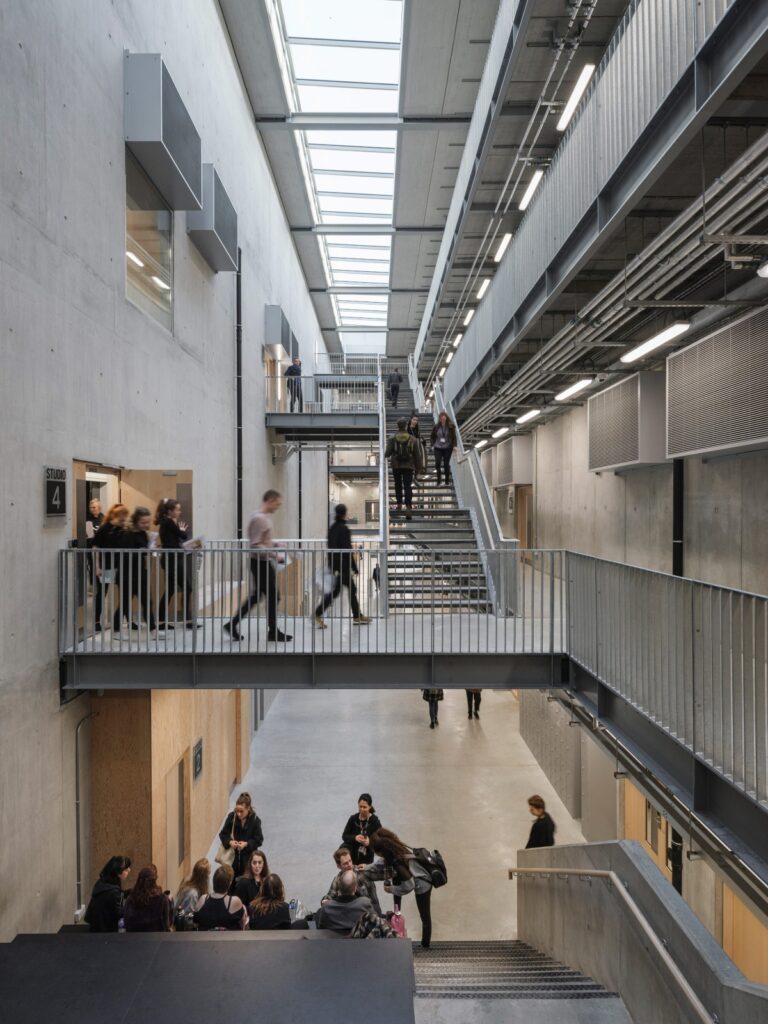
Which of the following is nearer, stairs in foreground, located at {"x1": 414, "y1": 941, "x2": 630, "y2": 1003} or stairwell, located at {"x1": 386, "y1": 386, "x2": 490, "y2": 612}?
stairs in foreground, located at {"x1": 414, "y1": 941, "x2": 630, "y2": 1003}

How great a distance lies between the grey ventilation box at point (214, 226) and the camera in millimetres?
11023

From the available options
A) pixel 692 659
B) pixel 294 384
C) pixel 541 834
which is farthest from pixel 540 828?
pixel 294 384

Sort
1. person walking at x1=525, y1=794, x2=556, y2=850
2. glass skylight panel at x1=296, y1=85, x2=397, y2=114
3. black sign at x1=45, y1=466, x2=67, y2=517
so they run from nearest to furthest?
black sign at x1=45, y1=466, x2=67, y2=517, person walking at x1=525, y1=794, x2=556, y2=850, glass skylight panel at x1=296, y1=85, x2=397, y2=114

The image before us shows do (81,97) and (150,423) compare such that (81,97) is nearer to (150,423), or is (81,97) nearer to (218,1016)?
(150,423)

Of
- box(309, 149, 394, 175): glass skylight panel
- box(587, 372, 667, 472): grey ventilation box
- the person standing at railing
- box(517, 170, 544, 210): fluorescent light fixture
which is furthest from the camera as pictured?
the person standing at railing

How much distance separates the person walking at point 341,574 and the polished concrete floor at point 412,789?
172 cm

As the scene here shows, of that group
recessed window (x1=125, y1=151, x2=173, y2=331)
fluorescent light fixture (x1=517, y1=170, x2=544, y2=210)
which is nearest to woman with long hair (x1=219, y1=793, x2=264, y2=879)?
recessed window (x1=125, y1=151, x2=173, y2=331)

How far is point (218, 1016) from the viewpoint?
13.9 ft

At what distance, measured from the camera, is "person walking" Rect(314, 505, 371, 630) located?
27.5 feet

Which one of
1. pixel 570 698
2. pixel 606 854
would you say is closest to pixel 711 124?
pixel 570 698

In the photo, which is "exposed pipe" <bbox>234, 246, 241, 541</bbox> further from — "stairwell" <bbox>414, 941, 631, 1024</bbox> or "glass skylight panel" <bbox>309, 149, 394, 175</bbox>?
"stairwell" <bbox>414, 941, 631, 1024</bbox>

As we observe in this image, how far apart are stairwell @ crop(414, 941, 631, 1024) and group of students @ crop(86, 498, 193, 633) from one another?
4.13 m

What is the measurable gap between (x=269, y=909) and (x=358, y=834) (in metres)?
2.23

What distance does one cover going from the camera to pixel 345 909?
5930mm
